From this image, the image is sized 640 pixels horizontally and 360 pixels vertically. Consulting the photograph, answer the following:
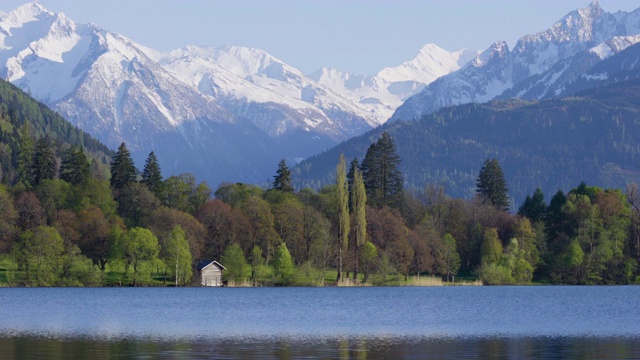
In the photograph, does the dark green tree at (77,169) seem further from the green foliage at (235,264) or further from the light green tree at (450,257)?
the light green tree at (450,257)

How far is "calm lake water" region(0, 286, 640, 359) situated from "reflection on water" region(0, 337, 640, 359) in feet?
0.20

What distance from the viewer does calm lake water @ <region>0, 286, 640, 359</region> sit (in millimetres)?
66688

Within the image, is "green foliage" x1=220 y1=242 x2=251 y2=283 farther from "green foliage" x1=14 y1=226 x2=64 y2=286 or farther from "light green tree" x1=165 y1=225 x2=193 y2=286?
"green foliage" x1=14 y1=226 x2=64 y2=286

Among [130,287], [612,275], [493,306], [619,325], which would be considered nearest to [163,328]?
[619,325]

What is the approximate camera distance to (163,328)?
273ft

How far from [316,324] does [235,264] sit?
73.3 metres

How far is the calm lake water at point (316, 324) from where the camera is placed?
66688 mm

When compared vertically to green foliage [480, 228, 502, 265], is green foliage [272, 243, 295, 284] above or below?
below

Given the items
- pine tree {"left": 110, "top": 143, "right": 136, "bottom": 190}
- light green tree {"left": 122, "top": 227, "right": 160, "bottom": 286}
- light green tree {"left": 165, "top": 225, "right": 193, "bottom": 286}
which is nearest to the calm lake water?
light green tree {"left": 122, "top": 227, "right": 160, "bottom": 286}

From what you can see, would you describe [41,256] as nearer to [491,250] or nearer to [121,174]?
[121,174]

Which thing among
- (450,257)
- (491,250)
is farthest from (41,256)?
(491,250)

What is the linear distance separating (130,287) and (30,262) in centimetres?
1323

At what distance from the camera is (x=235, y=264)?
161250 mm

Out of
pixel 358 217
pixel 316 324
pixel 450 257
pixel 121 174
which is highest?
pixel 121 174
